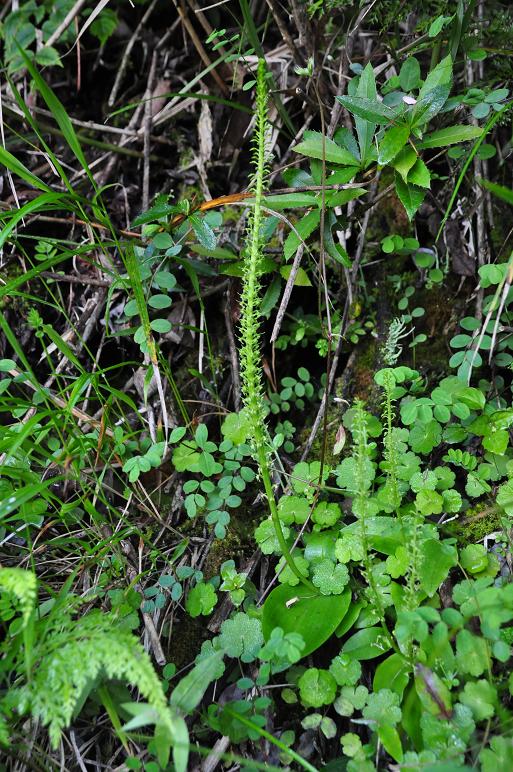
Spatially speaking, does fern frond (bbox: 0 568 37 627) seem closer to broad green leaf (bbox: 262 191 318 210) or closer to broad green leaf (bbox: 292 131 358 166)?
broad green leaf (bbox: 262 191 318 210)

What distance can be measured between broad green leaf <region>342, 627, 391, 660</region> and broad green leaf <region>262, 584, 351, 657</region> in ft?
0.20

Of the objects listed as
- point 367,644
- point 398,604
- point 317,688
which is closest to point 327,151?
point 398,604

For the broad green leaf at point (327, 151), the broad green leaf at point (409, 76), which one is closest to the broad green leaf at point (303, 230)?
the broad green leaf at point (327, 151)

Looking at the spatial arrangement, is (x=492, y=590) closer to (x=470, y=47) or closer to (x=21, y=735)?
(x=21, y=735)

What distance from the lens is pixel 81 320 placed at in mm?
2506

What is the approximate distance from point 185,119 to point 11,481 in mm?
1893

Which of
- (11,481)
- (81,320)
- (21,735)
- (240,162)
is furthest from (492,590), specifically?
(240,162)

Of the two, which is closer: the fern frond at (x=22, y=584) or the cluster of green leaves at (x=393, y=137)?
the fern frond at (x=22, y=584)

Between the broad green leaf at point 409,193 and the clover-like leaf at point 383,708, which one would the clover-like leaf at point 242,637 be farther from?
the broad green leaf at point 409,193

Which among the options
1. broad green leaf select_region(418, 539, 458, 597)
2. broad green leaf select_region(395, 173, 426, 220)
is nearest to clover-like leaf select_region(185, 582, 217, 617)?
broad green leaf select_region(418, 539, 458, 597)

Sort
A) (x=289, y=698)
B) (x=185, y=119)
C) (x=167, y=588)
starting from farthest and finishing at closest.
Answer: (x=185, y=119) < (x=167, y=588) < (x=289, y=698)

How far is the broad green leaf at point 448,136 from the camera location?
5.99 ft

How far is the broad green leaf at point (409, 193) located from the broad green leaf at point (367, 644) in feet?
4.23

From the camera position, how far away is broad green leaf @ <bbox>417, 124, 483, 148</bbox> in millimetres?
1825
